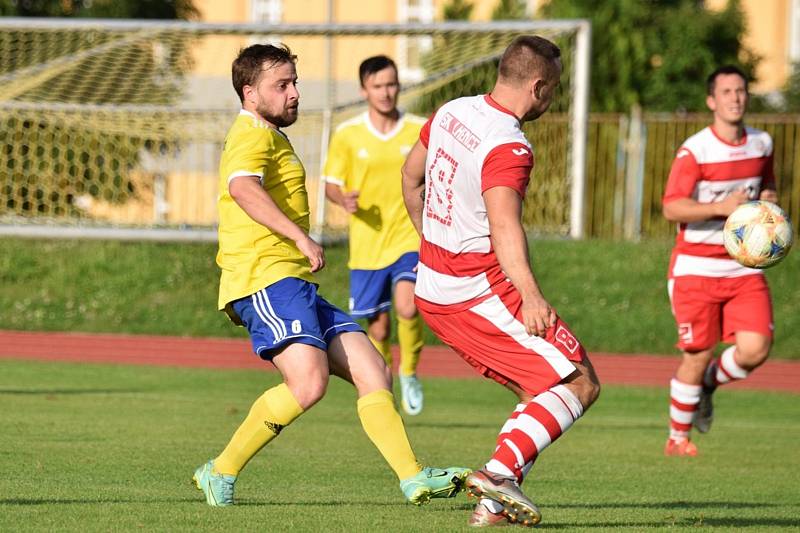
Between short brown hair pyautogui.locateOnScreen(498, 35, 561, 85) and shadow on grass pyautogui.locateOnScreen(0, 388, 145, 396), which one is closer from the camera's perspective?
short brown hair pyautogui.locateOnScreen(498, 35, 561, 85)

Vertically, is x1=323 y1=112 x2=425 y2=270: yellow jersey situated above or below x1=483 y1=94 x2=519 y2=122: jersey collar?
below

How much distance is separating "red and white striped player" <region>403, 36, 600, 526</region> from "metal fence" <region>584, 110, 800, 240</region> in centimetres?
1626

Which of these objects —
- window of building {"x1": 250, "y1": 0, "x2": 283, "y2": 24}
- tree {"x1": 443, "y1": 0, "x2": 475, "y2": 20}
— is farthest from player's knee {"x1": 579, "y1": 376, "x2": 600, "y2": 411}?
window of building {"x1": 250, "y1": 0, "x2": 283, "y2": 24}

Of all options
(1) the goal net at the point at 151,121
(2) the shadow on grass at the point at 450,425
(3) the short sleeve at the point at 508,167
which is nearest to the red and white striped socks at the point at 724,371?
(2) the shadow on grass at the point at 450,425

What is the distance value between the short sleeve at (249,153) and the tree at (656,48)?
22.4 metres

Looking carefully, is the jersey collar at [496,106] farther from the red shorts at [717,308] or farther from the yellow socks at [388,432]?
the red shorts at [717,308]

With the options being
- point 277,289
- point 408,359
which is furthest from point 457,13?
point 277,289

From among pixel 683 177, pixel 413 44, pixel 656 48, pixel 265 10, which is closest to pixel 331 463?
pixel 683 177

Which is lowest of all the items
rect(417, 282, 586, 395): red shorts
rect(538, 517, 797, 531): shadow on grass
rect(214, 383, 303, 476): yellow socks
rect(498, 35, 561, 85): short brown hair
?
rect(538, 517, 797, 531): shadow on grass

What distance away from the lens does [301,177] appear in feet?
23.2

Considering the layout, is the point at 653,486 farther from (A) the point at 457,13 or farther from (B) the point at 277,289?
(A) the point at 457,13

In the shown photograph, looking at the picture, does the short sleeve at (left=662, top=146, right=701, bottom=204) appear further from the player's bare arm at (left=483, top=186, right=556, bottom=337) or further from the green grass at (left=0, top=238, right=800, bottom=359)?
the green grass at (left=0, top=238, right=800, bottom=359)

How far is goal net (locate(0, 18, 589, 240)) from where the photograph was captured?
1930 cm

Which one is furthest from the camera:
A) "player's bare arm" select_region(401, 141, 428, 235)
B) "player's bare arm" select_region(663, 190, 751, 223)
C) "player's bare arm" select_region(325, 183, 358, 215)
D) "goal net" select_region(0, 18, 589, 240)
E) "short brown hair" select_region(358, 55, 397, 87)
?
"goal net" select_region(0, 18, 589, 240)
